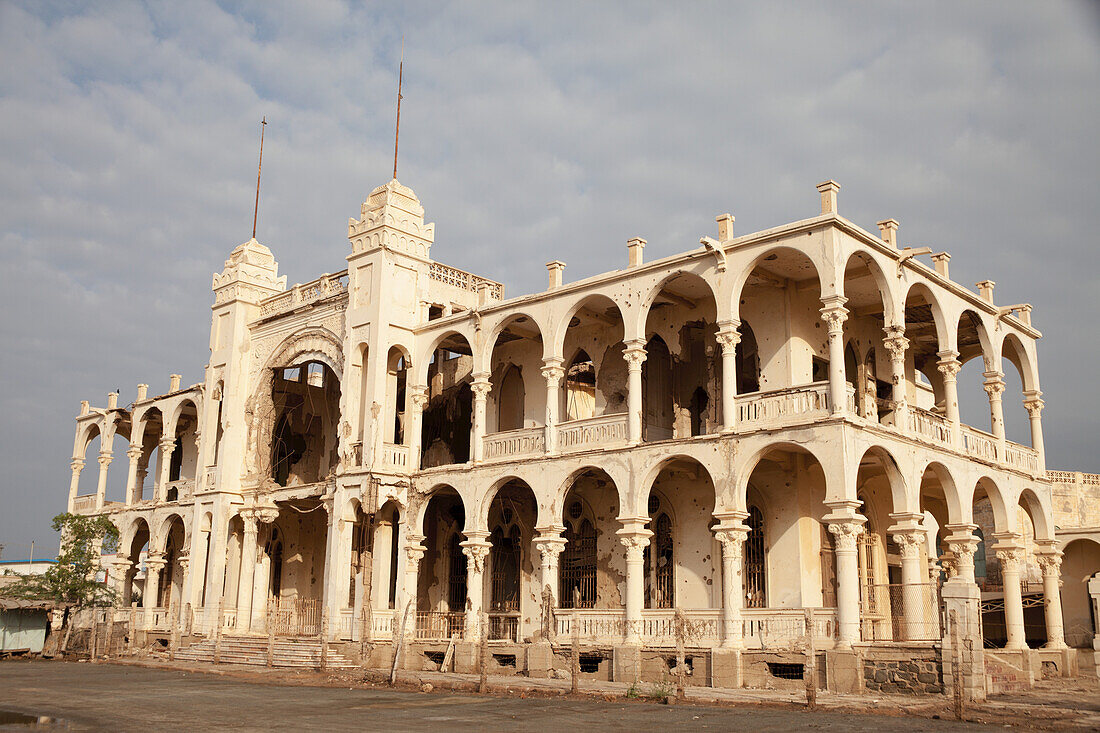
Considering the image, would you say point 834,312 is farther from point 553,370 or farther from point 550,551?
point 550,551

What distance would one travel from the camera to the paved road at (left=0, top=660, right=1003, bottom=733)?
1347cm

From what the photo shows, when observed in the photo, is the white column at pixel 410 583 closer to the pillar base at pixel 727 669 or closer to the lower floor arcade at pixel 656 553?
the lower floor arcade at pixel 656 553

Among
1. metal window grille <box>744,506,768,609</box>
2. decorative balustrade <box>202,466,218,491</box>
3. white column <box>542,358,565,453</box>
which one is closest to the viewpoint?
metal window grille <box>744,506,768,609</box>

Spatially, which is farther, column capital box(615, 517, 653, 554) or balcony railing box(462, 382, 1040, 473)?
column capital box(615, 517, 653, 554)

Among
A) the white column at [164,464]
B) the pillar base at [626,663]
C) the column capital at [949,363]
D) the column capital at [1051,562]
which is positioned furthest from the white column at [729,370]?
the white column at [164,464]

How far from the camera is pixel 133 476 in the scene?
128 feet

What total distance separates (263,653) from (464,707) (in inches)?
482

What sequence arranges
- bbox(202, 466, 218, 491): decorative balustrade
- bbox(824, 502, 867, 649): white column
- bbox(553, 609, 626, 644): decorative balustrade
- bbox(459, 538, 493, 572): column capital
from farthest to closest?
bbox(202, 466, 218, 491): decorative balustrade, bbox(459, 538, 493, 572): column capital, bbox(553, 609, 626, 644): decorative balustrade, bbox(824, 502, 867, 649): white column

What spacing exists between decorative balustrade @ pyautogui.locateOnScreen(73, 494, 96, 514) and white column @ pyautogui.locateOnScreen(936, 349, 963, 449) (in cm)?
3227

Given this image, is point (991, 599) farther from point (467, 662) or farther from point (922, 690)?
point (467, 662)

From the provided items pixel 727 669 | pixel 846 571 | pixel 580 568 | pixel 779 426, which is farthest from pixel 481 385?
pixel 846 571

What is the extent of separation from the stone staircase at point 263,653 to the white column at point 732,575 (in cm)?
992

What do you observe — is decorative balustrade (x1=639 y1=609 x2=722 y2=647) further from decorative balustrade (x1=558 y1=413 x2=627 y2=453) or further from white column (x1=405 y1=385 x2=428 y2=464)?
white column (x1=405 y1=385 x2=428 y2=464)

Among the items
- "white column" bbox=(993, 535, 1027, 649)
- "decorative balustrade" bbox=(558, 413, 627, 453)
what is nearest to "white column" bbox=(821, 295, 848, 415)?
"decorative balustrade" bbox=(558, 413, 627, 453)
